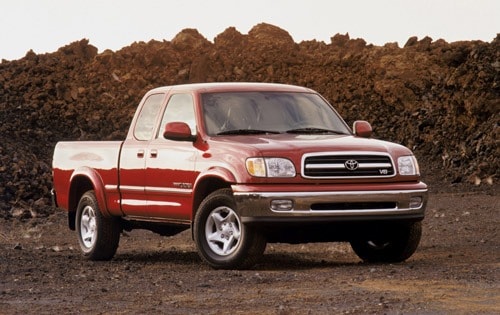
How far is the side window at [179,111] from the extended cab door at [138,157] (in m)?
0.14

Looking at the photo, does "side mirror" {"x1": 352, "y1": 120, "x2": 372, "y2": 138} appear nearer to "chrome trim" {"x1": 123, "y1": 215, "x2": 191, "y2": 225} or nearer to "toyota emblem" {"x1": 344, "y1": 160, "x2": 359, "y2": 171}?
"toyota emblem" {"x1": 344, "y1": 160, "x2": 359, "y2": 171}

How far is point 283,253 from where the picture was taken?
50.3ft

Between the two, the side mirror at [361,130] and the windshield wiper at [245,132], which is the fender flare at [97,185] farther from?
the side mirror at [361,130]

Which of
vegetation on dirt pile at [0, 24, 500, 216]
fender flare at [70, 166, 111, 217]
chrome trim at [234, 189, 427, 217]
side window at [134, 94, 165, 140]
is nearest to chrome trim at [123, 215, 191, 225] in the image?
fender flare at [70, 166, 111, 217]

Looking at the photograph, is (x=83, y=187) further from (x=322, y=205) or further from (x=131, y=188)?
(x=322, y=205)

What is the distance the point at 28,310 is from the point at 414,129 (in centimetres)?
2547

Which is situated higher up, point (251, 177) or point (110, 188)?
point (251, 177)

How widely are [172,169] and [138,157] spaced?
782 mm

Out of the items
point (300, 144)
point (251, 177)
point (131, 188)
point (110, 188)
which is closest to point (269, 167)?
point (251, 177)

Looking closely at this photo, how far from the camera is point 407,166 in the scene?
1238cm

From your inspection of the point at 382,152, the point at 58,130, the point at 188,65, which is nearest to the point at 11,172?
the point at 58,130

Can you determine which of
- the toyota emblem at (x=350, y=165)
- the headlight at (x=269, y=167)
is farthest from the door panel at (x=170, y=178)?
the toyota emblem at (x=350, y=165)

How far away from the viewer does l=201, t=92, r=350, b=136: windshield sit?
12789mm

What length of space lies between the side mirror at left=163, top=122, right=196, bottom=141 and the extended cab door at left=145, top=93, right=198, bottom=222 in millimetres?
176
